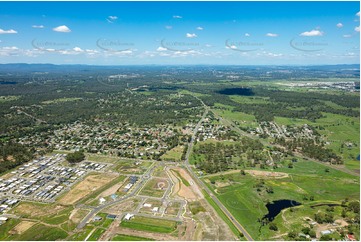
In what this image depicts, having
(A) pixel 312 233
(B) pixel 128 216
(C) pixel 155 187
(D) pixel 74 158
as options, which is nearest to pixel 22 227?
(B) pixel 128 216

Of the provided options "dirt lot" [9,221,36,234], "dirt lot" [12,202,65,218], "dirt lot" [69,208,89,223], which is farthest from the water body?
"dirt lot" [9,221,36,234]

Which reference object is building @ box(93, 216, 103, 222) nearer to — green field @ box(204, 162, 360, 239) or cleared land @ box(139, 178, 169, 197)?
cleared land @ box(139, 178, 169, 197)

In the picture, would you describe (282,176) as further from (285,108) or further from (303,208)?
(285,108)

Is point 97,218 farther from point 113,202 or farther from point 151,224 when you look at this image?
point 151,224

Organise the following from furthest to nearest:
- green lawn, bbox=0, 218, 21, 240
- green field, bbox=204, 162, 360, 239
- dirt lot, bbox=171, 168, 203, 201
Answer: dirt lot, bbox=171, 168, 203, 201 → green field, bbox=204, 162, 360, 239 → green lawn, bbox=0, 218, 21, 240

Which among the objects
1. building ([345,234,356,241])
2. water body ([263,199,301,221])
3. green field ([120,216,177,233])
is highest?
building ([345,234,356,241])

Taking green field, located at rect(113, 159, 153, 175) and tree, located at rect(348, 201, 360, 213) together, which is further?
green field, located at rect(113, 159, 153, 175)

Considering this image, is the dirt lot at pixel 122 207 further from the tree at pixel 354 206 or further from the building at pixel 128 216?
the tree at pixel 354 206

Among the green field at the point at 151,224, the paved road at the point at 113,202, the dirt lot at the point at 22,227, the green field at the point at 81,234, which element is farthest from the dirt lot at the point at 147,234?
the dirt lot at the point at 22,227
